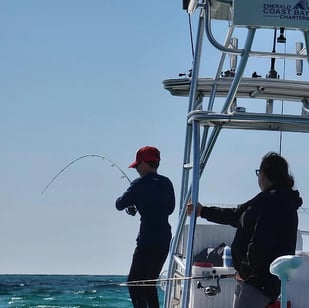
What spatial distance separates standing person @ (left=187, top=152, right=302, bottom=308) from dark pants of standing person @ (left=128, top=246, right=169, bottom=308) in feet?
4.95

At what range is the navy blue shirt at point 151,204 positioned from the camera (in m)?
6.45

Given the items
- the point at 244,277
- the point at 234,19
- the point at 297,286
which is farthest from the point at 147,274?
the point at 234,19

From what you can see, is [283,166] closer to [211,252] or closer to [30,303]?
[211,252]

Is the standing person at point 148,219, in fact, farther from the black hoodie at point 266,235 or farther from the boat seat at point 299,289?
the black hoodie at point 266,235

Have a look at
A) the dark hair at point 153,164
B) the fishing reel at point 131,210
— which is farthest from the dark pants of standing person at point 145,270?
the dark hair at point 153,164

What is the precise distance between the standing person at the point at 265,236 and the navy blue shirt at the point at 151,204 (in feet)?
4.78

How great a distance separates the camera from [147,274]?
6551 mm

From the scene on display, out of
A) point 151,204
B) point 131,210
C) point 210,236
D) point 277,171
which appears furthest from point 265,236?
point 210,236

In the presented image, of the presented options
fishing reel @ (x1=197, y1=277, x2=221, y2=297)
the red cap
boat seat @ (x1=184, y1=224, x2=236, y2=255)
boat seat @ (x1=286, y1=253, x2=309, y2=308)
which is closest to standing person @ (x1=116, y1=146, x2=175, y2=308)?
the red cap

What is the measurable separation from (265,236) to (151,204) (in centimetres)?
168

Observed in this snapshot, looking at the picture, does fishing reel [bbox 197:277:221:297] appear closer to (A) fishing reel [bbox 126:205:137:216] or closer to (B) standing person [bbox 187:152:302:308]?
(B) standing person [bbox 187:152:302:308]

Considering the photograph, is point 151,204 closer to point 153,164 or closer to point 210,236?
point 153,164

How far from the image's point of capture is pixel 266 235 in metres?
4.94

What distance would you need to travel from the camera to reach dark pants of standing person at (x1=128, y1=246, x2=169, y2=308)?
21.4 ft
